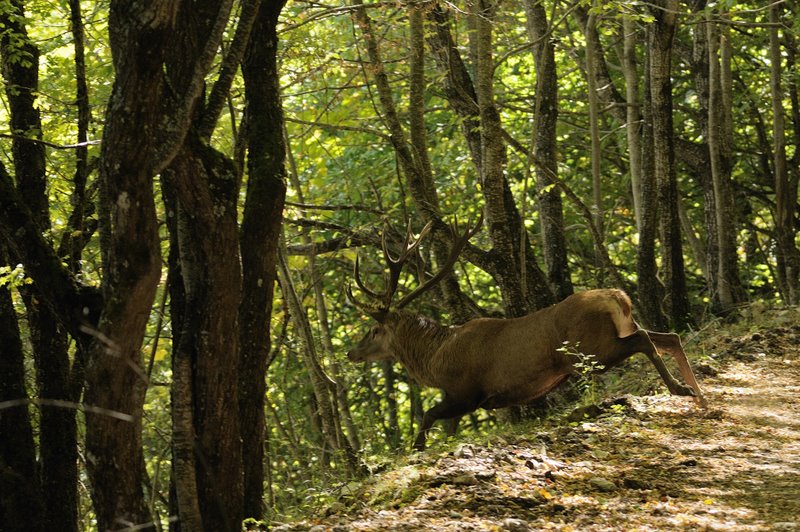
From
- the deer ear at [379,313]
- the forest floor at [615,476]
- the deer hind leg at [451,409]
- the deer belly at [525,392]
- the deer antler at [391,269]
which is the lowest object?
the forest floor at [615,476]

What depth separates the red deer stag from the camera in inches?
329

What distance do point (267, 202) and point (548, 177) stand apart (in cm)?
587

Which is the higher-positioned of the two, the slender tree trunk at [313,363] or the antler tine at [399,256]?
the antler tine at [399,256]

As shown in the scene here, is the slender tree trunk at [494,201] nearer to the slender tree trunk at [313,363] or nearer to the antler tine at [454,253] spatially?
the antler tine at [454,253]

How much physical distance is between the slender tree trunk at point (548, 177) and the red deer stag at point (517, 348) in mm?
2351

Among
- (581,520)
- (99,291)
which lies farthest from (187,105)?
(581,520)

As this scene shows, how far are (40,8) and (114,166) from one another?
4.44 metres

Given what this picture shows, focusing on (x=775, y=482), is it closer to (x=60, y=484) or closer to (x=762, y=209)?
(x=60, y=484)

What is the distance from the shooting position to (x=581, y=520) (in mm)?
5211

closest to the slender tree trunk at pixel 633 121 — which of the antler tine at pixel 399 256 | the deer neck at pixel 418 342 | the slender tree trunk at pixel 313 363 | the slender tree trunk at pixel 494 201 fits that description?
the slender tree trunk at pixel 494 201

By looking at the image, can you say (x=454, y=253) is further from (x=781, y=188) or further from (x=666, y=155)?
(x=781, y=188)

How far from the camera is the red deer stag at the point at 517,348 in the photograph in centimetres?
837

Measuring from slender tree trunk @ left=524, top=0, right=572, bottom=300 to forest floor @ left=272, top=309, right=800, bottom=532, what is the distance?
11.4 ft

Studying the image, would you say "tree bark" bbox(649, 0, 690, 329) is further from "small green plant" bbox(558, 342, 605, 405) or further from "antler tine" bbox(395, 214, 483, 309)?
"small green plant" bbox(558, 342, 605, 405)
